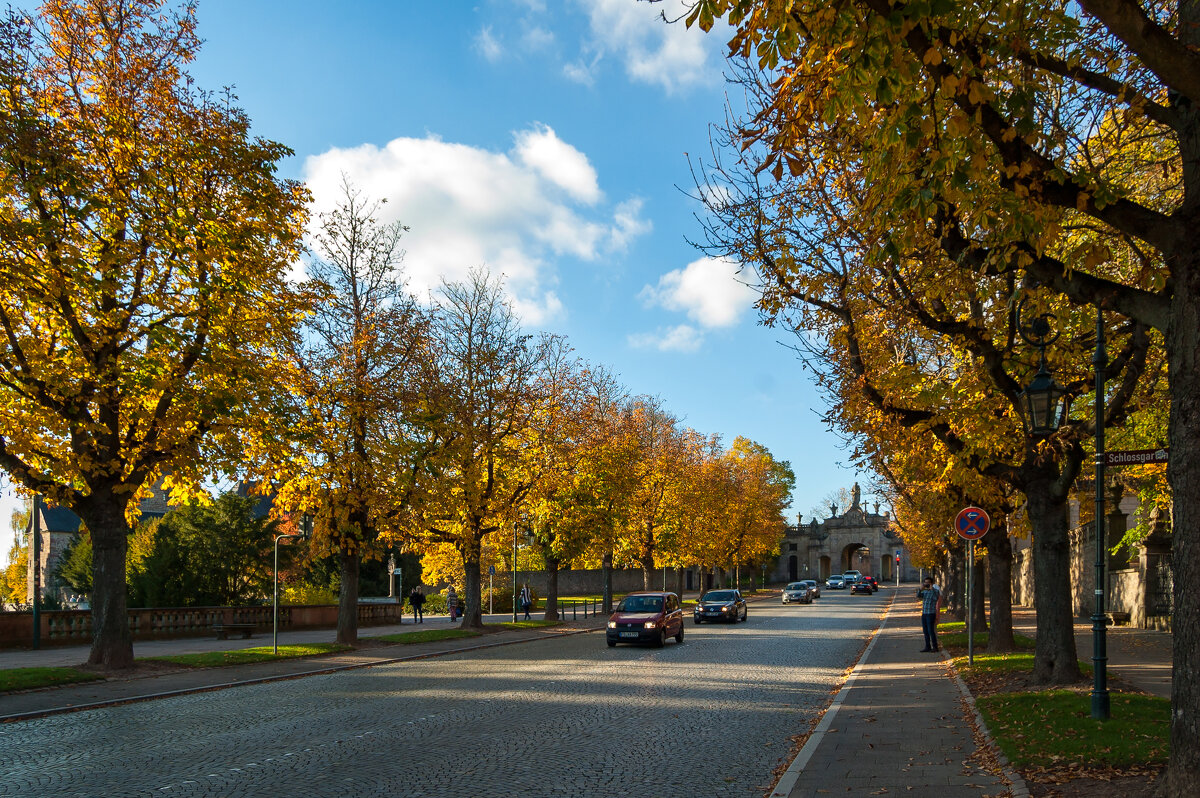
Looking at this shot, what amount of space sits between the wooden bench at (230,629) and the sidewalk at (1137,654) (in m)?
23.7

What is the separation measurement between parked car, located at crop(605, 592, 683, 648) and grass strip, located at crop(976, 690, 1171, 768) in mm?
14053

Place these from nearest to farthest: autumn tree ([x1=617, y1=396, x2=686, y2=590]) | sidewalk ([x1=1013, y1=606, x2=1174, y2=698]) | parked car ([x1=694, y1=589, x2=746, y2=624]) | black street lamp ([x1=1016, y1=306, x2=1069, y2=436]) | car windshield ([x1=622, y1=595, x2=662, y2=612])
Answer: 1. black street lamp ([x1=1016, y1=306, x2=1069, y2=436])
2. sidewalk ([x1=1013, y1=606, x2=1174, y2=698])
3. car windshield ([x1=622, y1=595, x2=662, y2=612])
4. parked car ([x1=694, y1=589, x2=746, y2=624])
5. autumn tree ([x1=617, y1=396, x2=686, y2=590])

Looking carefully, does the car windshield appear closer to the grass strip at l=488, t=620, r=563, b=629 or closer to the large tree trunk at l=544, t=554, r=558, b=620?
the grass strip at l=488, t=620, r=563, b=629

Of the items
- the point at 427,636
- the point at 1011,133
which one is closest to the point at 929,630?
the point at 427,636

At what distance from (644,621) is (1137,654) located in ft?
41.7

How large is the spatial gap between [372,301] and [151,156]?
9.61 metres

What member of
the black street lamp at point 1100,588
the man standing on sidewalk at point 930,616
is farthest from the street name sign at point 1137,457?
the man standing on sidewalk at point 930,616

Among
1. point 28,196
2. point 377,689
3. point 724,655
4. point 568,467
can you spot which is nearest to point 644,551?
point 568,467

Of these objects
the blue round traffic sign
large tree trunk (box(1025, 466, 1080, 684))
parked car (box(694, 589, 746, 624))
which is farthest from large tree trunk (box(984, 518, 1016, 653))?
parked car (box(694, 589, 746, 624))

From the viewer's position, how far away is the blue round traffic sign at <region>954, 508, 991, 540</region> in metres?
16.3

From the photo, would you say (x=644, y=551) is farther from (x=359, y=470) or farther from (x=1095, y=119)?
(x=1095, y=119)

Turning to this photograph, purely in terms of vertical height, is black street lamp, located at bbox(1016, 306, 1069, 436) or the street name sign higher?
black street lamp, located at bbox(1016, 306, 1069, 436)

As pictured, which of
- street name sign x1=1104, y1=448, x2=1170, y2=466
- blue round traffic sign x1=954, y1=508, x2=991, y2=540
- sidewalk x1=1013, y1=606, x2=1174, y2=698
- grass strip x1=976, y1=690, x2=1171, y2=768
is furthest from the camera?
blue round traffic sign x1=954, y1=508, x2=991, y2=540

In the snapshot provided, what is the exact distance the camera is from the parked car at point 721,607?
38.9 m
